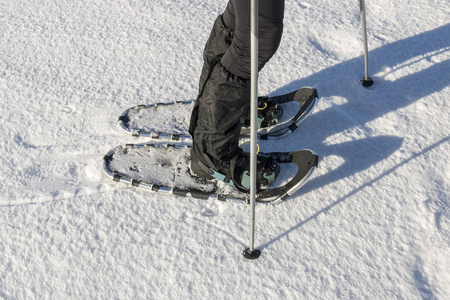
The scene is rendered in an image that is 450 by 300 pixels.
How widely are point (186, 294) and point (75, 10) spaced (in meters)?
2.96

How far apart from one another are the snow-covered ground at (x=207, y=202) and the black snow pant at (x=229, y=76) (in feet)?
1.19

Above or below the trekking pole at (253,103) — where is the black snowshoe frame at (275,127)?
below

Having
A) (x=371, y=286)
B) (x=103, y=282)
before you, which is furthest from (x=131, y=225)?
(x=371, y=286)

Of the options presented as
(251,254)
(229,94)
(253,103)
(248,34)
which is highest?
(248,34)

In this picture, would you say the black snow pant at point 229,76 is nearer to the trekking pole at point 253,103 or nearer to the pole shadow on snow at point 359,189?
the trekking pole at point 253,103

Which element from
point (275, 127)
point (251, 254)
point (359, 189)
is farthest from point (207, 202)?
point (359, 189)

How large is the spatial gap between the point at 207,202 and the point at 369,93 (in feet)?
4.69

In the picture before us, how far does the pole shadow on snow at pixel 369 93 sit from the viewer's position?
94.6 inches

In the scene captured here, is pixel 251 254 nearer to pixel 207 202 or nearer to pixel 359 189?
pixel 207 202

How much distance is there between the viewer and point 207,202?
2.19m

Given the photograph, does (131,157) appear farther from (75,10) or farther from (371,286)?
(75,10)

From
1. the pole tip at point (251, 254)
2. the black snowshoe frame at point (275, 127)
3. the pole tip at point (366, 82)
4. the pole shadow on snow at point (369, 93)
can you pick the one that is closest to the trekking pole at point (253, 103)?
the pole tip at point (251, 254)

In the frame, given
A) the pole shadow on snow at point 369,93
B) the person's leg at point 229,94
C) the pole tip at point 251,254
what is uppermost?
→ the person's leg at point 229,94

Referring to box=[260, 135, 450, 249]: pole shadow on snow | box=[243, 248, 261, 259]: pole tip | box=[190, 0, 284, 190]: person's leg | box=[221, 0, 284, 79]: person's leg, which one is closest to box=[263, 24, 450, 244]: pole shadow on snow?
box=[260, 135, 450, 249]: pole shadow on snow
